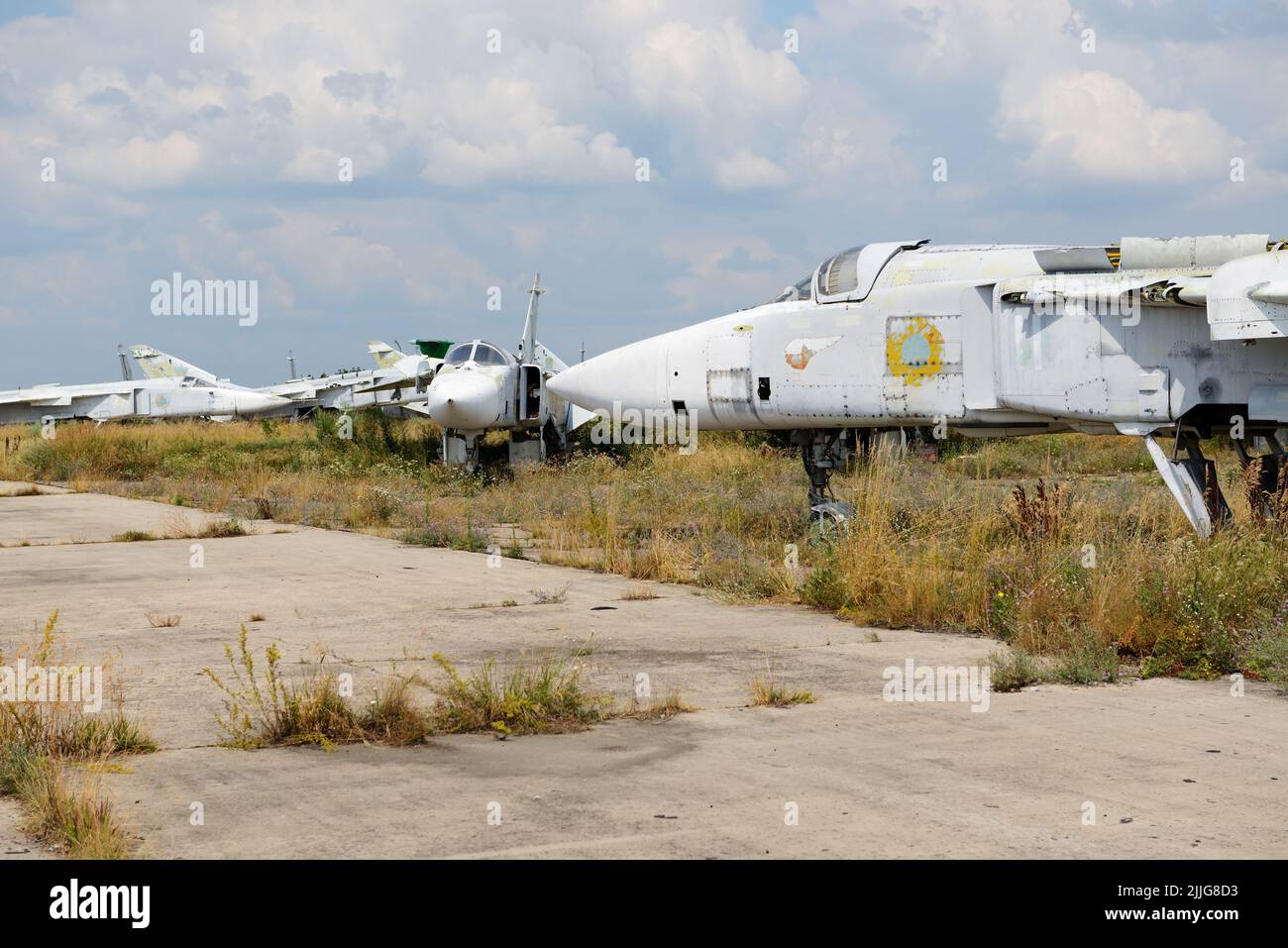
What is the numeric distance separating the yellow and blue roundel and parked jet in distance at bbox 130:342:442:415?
52.6 ft

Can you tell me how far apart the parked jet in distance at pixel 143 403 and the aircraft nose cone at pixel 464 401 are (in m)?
30.5

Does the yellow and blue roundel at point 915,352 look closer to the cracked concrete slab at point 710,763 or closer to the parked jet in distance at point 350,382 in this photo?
the cracked concrete slab at point 710,763

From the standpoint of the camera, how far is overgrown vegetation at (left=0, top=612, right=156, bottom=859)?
4.28m

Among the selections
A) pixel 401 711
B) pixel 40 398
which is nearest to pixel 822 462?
pixel 401 711

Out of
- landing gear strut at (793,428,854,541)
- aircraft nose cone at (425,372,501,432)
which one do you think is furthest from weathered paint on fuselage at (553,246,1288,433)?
aircraft nose cone at (425,372,501,432)

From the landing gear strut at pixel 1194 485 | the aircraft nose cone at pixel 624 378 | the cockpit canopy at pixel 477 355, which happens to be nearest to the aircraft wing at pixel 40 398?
the cockpit canopy at pixel 477 355

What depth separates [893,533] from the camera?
10.6 metres

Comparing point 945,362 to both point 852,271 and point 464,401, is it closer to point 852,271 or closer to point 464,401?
point 852,271

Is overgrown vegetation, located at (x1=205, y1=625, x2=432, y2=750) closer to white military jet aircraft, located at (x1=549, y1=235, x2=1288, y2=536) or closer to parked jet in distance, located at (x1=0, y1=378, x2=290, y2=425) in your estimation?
white military jet aircraft, located at (x1=549, y1=235, x2=1288, y2=536)

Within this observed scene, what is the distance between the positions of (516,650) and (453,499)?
1219 centimetres

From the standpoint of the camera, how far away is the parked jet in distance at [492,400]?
22625mm

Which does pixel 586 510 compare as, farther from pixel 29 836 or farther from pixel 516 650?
pixel 29 836
